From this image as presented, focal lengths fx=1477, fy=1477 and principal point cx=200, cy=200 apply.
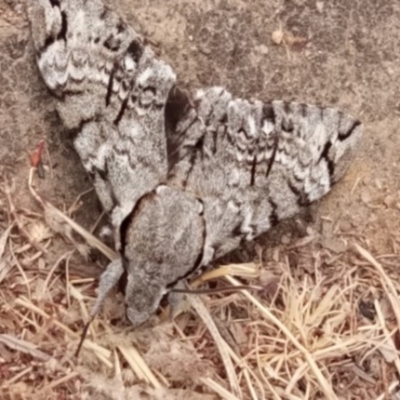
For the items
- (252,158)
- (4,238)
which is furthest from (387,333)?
(4,238)

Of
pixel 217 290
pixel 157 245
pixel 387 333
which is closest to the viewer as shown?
pixel 157 245

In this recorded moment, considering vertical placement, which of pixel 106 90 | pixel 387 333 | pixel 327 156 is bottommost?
pixel 387 333

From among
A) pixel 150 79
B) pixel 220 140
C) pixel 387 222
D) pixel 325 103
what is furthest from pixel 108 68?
pixel 387 222

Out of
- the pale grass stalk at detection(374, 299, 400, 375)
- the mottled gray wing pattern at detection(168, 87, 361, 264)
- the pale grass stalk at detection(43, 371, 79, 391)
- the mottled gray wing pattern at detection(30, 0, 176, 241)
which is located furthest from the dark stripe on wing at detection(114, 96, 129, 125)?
the pale grass stalk at detection(374, 299, 400, 375)

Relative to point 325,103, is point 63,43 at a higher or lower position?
higher

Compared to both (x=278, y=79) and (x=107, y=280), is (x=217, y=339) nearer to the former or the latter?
(x=107, y=280)

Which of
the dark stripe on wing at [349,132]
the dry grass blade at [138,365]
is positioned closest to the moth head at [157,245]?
the dry grass blade at [138,365]

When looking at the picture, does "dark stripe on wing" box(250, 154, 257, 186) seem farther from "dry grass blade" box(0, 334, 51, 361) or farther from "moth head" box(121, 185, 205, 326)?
"dry grass blade" box(0, 334, 51, 361)

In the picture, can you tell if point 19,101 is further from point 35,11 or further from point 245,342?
point 245,342
